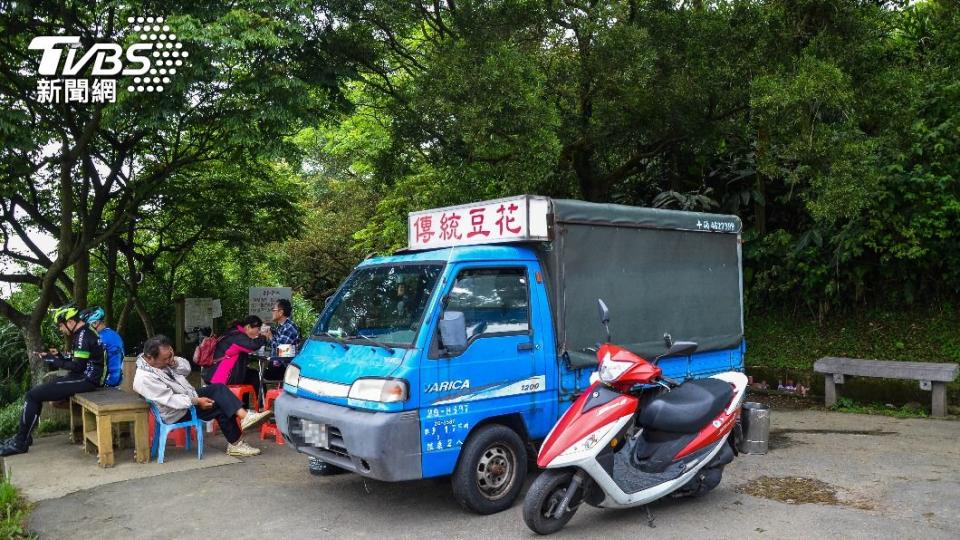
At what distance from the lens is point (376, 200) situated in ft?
65.6

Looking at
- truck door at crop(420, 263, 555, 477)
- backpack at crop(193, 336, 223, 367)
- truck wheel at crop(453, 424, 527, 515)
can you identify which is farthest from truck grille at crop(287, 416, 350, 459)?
backpack at crop(193, 336, 223, 367)

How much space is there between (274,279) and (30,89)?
29.1ft

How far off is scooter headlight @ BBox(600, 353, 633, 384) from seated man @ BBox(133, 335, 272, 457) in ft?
13.1

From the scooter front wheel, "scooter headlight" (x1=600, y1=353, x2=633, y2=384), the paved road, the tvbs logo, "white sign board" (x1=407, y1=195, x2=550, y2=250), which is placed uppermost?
the tvbs logo

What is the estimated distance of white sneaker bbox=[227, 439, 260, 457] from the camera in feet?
23.5

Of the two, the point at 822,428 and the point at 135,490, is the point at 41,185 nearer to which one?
the point at 135,490

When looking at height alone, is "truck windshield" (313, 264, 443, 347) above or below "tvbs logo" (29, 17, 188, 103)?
below

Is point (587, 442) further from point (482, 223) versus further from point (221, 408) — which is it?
point (221, 408)

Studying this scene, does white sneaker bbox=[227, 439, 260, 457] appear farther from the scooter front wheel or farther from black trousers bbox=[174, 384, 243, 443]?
the scooter front wheel

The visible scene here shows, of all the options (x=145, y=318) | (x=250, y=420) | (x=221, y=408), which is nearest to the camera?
(x=221, y=408)

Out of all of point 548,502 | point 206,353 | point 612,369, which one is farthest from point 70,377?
point 612,369

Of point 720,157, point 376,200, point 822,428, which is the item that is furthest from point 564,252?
point 376,200

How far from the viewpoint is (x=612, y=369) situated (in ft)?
15.8

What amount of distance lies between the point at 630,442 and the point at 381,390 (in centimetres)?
181
